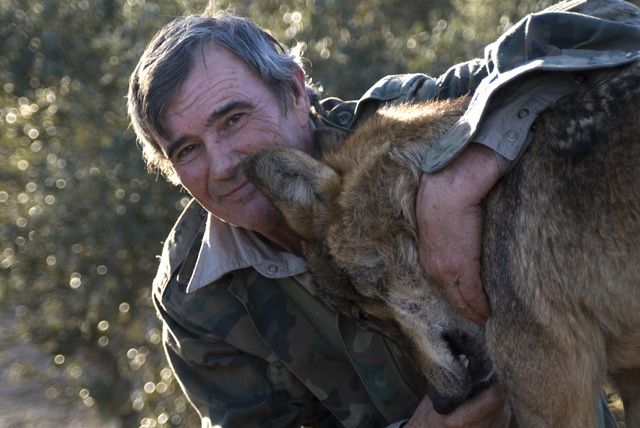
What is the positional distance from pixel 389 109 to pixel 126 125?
370 cm

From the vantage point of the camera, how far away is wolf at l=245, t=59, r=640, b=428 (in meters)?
3.26

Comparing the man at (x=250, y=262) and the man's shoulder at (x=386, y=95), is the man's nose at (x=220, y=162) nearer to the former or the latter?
the man at (x=250, y=262)

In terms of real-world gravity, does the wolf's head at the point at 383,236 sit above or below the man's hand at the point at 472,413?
above

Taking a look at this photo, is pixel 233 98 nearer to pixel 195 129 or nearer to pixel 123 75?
pixel 195 129

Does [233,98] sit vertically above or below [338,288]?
above

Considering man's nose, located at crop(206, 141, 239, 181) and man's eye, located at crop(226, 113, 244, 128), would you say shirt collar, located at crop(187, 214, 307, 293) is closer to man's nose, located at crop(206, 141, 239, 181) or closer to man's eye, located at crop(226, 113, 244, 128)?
man's nose, located at crop(206, 141, 239, 181)

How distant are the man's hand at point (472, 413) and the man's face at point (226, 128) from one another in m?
1.10

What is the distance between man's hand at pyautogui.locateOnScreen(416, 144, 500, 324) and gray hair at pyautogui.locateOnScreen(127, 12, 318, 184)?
1.09 meters

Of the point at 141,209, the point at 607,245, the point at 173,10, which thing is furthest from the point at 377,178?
the point at 173,10

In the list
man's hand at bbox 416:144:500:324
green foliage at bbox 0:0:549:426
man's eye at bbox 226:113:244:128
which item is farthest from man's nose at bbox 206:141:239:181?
green foliage at bbox 0:0:549:426

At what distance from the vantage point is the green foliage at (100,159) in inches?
281

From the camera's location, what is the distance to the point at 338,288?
3.95 meters

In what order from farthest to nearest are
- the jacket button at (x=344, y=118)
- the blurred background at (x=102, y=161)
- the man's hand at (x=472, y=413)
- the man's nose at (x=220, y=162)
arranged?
Answer: the blurred background at (x=102, y=161)
the jacket button at (x=344, y=118)
the man's nose at (x=220, y=162)
the man's hand at (x=472, y=413)

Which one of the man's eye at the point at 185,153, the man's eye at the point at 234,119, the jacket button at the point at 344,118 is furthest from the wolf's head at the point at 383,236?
the jacket button at the point at 344,118
